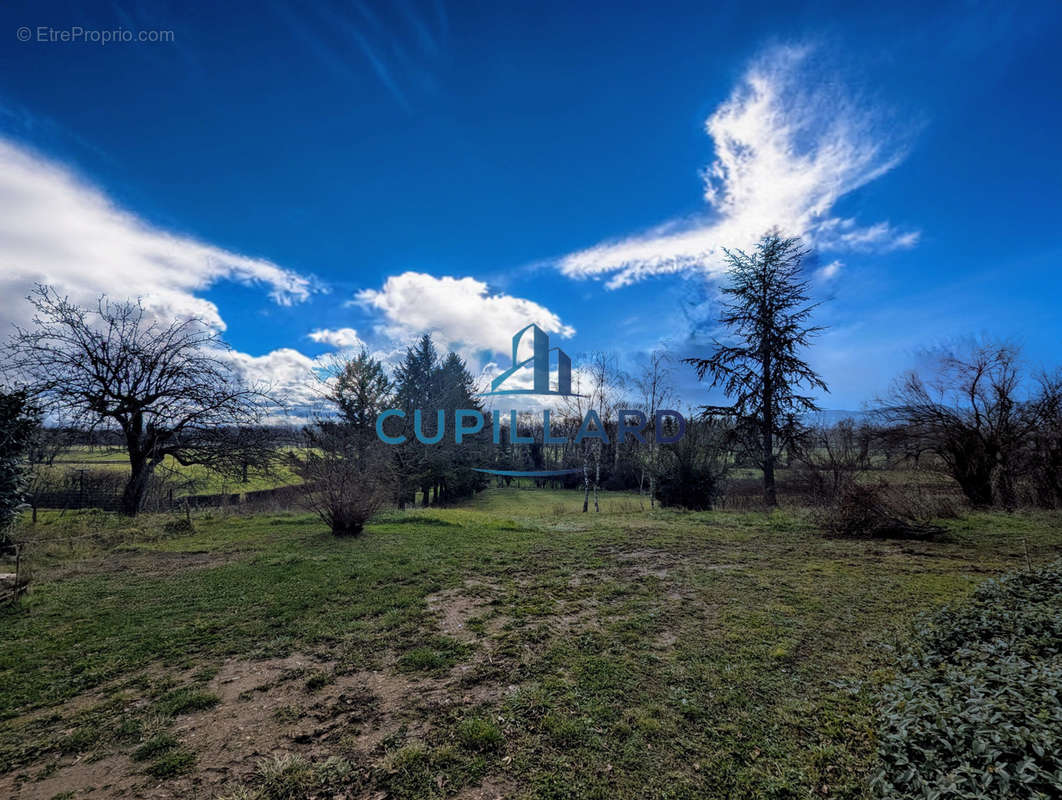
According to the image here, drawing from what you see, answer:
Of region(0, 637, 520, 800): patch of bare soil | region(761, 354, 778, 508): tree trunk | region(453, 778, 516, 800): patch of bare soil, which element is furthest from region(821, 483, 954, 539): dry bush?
region(453, 778, 516, 800): patch of bare soil

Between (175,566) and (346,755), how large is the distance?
24.0 feet

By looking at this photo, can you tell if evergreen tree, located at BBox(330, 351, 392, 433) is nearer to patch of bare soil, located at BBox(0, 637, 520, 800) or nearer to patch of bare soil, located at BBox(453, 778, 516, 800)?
patch of bare soil, located at BBox(0, 637, 520, 800)

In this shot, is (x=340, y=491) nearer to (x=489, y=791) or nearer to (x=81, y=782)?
(x=81, y=782)

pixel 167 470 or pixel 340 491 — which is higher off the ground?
pixel 167 470

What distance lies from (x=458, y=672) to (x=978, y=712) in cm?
368

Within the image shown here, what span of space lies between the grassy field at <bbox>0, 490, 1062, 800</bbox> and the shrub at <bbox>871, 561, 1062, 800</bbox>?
0.82 ft

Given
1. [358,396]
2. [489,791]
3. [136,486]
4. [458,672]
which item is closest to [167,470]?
[136,486]

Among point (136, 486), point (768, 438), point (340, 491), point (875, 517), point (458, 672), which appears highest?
point (768, 438)

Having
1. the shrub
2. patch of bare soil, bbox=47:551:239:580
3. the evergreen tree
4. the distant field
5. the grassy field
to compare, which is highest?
the evergreen tree

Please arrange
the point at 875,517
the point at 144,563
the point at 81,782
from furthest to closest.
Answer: the point at 875,517
the point at 144,563
the point at 81,782

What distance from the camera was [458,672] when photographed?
390 cm

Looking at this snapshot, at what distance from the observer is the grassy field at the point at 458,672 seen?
260 centimetres

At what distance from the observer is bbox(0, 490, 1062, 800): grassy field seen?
8.54 ft

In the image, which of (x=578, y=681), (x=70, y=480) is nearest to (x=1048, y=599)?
(x=578, y=681)
